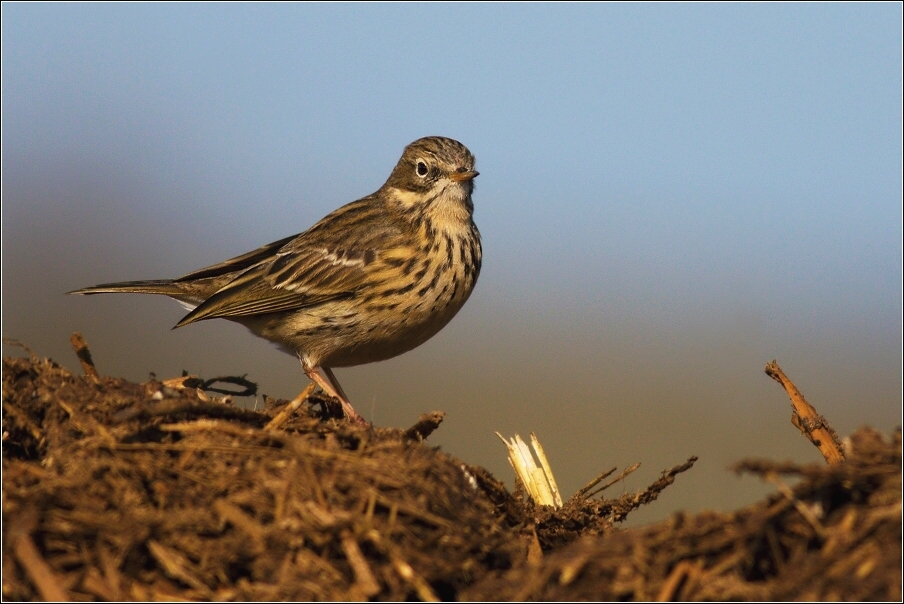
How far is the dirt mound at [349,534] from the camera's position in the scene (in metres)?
3.56

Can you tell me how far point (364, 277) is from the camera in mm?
9164

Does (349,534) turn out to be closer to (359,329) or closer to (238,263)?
(359,329)

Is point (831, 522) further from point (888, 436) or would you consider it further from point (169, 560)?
point (169, 560)

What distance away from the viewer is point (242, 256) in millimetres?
10602

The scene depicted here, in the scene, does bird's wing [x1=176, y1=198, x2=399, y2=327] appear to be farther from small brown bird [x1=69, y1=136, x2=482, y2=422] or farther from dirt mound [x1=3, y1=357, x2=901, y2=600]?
dirt mound [x1=3, y1=357, x2=901, y2=600]

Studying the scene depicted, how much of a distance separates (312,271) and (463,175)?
5.78 feet

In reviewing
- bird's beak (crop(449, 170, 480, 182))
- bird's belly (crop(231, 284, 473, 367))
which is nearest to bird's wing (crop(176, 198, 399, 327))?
bird's belly (crop(231, 284, 473, 367))

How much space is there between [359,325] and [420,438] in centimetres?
335

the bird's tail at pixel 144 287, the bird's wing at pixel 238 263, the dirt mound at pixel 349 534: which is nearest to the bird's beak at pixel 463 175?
the bird's wing at pixel 238 263

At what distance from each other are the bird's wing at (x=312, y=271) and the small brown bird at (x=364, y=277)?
0.01m

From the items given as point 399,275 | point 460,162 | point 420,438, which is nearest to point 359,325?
point 399,275

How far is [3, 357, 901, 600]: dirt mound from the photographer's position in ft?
11.7

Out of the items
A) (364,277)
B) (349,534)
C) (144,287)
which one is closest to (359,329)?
(364,277)

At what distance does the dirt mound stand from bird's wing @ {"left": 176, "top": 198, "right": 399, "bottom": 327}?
5.00 metres
